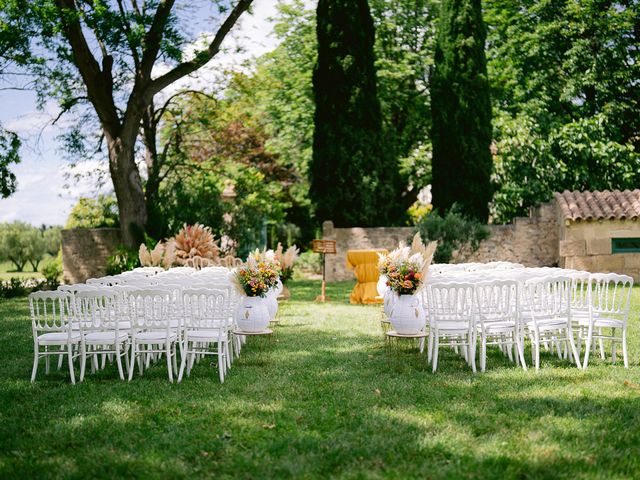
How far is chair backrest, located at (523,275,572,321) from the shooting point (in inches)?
293

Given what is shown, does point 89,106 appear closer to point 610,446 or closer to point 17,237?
point 17,237

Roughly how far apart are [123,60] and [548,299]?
48.3ft

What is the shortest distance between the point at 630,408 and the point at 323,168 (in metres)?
16.1

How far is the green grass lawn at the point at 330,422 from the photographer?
4.34 meters

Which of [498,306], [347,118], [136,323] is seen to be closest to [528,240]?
[347,118]

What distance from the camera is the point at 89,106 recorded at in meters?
20.6

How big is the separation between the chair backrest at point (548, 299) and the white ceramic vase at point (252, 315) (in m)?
2.89

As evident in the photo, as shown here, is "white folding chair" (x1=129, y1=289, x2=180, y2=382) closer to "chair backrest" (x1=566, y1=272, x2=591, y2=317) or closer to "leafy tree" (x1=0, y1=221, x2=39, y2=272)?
"chair backrest" (x1=566, y1=272, x2=591, y2=317)

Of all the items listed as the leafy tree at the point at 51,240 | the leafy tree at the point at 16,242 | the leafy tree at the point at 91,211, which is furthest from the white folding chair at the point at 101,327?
the leafy tree at the point at 51,240

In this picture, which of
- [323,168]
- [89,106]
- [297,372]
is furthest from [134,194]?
[297,372]

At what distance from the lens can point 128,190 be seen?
60.2 feet

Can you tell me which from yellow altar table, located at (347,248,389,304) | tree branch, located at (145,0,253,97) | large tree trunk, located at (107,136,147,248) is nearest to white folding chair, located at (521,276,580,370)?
yellow altar table, located at (347,248,389,304)

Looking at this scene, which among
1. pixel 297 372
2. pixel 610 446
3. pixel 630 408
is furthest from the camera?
pixel 297 372

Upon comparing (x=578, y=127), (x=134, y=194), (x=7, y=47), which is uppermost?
(x=7, y=47)
